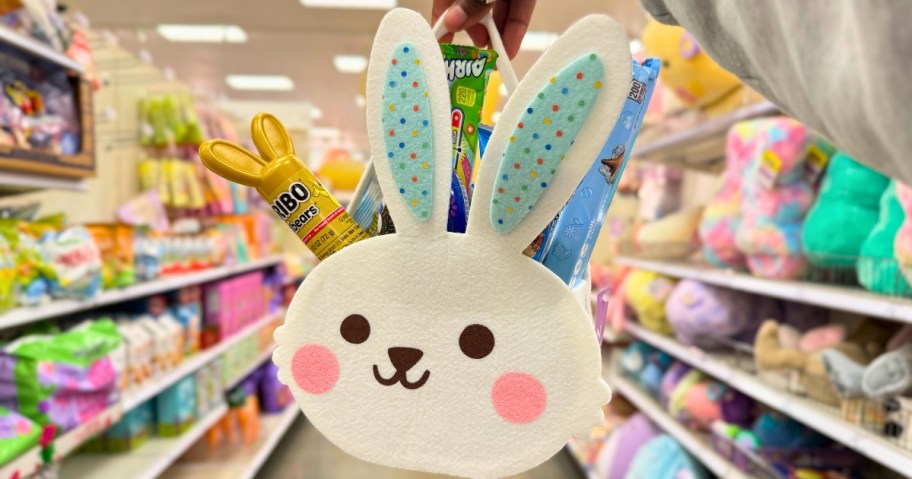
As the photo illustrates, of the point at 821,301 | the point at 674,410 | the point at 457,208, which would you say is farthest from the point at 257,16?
the point at 457,208

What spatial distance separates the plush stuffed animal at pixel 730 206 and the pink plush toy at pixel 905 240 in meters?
0.55

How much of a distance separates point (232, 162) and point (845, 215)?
1565 mm

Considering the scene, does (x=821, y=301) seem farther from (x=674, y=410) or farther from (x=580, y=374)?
(x=580, y=374)

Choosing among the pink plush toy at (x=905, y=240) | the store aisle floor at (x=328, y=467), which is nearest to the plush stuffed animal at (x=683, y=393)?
the pink plush toy at (x=905, y=240)

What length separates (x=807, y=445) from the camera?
1.91m

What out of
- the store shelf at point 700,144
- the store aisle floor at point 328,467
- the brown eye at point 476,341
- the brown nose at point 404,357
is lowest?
the store aisle floor at point 328,467

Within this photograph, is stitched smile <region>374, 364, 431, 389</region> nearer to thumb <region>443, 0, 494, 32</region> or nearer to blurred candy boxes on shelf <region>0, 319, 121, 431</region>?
thumb <region>443, 0, 494, 32</region>

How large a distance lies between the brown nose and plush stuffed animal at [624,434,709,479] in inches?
77.3

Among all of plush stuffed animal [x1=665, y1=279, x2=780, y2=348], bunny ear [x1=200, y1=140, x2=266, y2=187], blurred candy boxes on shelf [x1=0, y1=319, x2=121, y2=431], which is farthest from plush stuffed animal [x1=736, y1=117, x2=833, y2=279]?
blurred candy boxes on shelf [x1=0, y1=319, x2=121, y2=431]

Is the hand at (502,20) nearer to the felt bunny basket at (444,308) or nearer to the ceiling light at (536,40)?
the felt bunny basket at (444,308)

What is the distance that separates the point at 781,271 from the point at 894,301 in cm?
50

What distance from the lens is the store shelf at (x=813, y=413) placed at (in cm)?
135

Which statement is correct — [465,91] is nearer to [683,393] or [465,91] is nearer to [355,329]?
[355,329]

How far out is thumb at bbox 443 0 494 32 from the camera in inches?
25.5
